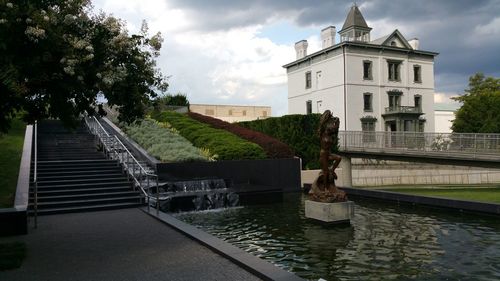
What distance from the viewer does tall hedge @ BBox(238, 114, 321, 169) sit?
29297 mm

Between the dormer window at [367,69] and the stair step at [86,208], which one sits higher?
the dormer window at [367,69]

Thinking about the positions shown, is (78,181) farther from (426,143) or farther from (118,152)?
(426,143)

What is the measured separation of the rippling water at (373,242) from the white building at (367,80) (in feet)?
100

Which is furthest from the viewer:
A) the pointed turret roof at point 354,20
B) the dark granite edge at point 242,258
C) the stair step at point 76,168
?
the pointed turret roof at point 354,20

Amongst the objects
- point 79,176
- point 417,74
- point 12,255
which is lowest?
point 12,255

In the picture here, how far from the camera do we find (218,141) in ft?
79.4

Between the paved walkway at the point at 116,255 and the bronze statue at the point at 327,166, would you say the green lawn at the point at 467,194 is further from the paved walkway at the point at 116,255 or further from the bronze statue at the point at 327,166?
the paved walkway at the point at 116,255

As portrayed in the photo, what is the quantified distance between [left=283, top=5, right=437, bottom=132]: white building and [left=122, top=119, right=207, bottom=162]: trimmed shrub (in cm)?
2259

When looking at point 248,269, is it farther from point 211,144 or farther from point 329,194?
point 211,144

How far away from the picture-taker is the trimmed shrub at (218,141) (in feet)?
74.4

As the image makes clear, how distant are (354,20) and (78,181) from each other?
39.2 m

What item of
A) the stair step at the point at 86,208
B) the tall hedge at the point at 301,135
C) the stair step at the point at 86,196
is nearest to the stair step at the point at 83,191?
the stair step at the point at 86,196

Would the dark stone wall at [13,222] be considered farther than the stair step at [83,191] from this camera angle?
No

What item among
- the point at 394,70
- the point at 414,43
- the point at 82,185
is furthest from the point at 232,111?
the point at 82,185
